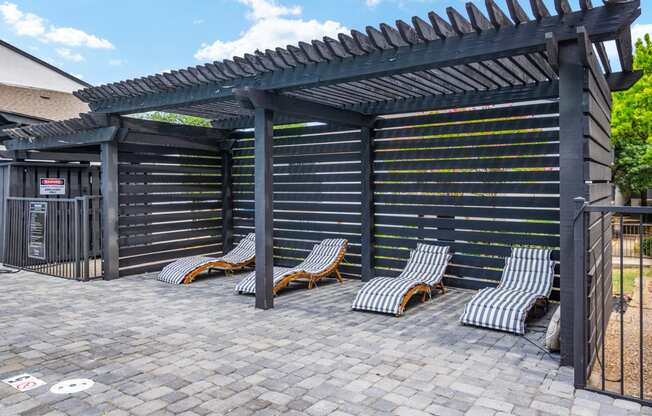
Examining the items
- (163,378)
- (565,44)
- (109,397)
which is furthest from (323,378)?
(565,44)

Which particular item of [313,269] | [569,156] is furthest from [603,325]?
[313,269]

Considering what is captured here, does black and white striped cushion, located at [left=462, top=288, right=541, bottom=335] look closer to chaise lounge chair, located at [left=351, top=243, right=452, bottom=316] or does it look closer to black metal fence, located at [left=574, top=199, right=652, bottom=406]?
black metal fence, located at [left=574, top=199, right=652, bottom=406]

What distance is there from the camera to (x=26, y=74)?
18250 mm

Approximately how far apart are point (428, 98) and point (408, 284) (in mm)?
3210

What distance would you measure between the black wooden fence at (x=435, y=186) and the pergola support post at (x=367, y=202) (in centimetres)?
11

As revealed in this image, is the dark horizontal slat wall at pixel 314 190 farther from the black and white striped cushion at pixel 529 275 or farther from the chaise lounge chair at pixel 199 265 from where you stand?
the black and white striped cushion at pixel 529 275

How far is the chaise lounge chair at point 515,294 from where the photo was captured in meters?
5.94

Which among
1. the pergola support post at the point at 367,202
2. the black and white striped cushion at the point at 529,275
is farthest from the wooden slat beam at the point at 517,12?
the pergola support post at the point at 367,202

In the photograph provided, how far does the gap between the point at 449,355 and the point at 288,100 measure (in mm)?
4332

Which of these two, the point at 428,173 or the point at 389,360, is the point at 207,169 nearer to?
the point at 428,173

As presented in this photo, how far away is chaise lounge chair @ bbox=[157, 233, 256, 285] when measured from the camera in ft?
29.7

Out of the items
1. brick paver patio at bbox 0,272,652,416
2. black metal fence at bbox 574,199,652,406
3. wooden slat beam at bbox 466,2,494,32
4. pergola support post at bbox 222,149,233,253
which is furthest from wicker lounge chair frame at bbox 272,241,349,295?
wooden slat beam at bbox 466,2,494,32

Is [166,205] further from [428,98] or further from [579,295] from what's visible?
[579,295]

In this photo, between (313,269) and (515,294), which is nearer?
(515,294)
